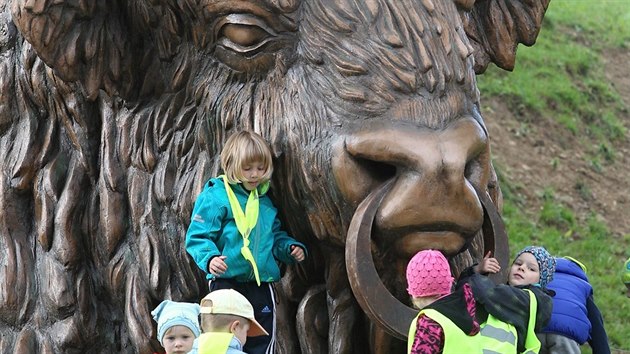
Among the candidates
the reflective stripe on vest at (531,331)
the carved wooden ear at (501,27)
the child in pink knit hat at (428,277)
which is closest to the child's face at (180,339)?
the child in pink knit hat at (428,277)

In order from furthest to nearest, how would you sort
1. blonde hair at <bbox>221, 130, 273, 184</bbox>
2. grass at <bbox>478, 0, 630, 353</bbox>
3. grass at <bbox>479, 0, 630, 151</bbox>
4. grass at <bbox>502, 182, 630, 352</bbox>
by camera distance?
grass at <bbox>479, 0, 630, 151</bbox>
grass at <bbox>478, 0, 630, 353</bbox>
grass at <bbox>502, 182, 630, 352</bbox>
blonde hair at <bbox>221, 130, 273, 184</bbox>

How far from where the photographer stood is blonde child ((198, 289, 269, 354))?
13.8 feet

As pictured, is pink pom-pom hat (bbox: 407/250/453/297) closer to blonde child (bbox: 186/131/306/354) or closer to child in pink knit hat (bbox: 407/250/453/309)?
child in pink knit hat (bbox: 407/250/453/309)

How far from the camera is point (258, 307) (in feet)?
14.7

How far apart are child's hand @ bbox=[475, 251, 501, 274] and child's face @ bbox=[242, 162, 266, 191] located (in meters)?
0.66

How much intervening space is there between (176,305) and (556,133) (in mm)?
7079

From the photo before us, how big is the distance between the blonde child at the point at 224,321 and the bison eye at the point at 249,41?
2.26 feet

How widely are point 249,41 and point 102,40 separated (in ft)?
1.80

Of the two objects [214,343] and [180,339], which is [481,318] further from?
[180,339]

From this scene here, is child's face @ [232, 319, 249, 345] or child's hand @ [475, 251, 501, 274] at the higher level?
child's face @ [232, 319, 249, 345]

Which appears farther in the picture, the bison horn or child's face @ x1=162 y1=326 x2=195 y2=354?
child's face @ x1=162 y1=326 x2=195 y2=354

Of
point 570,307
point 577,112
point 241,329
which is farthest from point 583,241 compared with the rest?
point 241,329

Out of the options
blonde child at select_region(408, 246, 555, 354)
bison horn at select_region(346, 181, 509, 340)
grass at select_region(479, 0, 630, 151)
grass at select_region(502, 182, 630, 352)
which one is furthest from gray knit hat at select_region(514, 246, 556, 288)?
grass at select_region(479, 0, 630, 151)

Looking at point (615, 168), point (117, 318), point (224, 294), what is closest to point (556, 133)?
point (615, 168)
